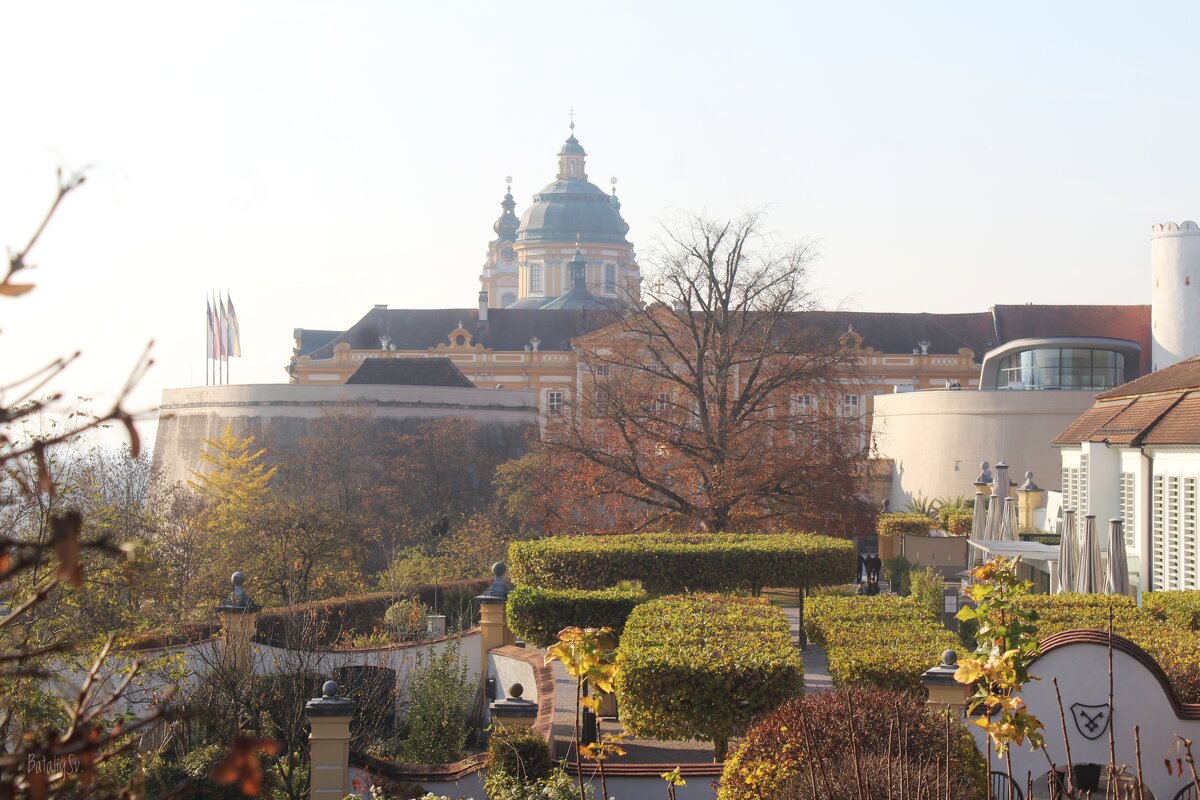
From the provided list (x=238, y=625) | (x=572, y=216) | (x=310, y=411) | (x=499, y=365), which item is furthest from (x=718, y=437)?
(x=572, y=216)

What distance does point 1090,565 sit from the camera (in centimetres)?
1817

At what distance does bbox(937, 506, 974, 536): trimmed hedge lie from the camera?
35438 mm

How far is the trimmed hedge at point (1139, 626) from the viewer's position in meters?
11.4

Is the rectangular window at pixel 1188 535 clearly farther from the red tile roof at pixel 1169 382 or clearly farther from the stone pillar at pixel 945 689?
the stone pillar at pixel 945 689

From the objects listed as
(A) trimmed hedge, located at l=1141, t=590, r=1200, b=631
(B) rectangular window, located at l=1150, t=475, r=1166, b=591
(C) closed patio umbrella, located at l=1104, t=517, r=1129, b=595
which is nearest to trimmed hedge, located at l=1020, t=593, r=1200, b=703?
(A) trimmed hedge, located at l=1141, t=590, r=1200, b=631

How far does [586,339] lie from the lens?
206 feet

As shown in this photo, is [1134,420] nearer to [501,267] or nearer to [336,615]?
[336,615]

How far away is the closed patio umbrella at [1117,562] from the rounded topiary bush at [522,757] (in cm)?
937

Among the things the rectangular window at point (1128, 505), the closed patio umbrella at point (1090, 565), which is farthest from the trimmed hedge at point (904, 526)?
the closed patio umbrella at point (1090, 565)

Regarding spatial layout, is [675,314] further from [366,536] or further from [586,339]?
[586,339]

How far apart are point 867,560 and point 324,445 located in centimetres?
2500

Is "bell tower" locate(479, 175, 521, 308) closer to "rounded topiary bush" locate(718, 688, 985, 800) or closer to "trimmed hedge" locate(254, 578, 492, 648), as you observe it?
"trimmed hedge" locate(254, 578, 492, 648)

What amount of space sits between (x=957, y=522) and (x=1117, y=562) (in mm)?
18330

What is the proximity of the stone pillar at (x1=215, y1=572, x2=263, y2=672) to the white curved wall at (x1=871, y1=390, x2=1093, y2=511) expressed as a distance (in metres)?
30.6
